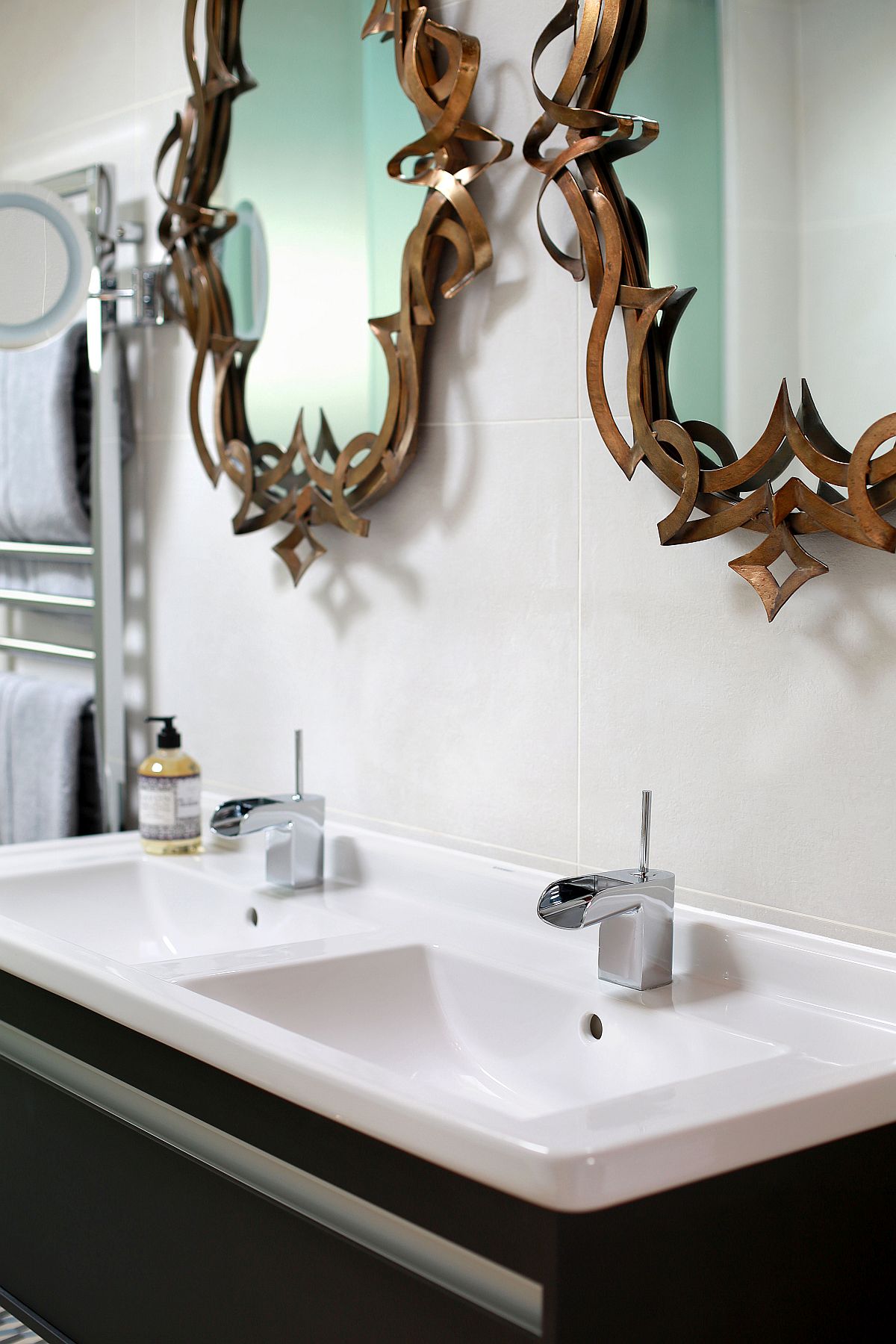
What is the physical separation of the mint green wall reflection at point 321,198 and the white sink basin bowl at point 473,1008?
1.62ft

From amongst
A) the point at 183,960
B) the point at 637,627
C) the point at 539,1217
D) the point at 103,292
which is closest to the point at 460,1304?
the point at 539,1217

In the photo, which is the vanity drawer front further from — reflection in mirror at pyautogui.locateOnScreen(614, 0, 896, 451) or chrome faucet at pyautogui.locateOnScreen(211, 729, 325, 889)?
reflection in mirror at pyautogui.locateOnScreen(614, 0, 896, 451)

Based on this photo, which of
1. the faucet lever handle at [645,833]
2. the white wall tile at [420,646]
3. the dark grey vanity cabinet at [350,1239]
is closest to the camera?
the dark grey vanity cabinet at [350,1239]

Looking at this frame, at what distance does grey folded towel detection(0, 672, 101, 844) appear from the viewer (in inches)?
74.8

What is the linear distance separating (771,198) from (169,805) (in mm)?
911

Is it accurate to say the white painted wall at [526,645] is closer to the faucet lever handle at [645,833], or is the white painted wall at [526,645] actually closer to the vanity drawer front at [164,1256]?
the faucet lever handle at [645,833]

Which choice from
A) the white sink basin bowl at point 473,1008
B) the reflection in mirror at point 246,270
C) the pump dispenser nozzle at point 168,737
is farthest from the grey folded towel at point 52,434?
the white sink basin bowl at point 473,1008

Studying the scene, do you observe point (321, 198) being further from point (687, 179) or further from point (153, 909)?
point (153, 909)

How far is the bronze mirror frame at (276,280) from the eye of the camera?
4.32ft

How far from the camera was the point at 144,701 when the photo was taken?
1904 mm

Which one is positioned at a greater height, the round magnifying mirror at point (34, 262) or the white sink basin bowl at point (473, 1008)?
the round magnifying mirror at point (34, 262)

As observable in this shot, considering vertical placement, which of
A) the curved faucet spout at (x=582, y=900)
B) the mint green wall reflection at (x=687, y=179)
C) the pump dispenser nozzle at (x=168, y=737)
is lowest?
the curved faucet spout at (x=582, y=900)

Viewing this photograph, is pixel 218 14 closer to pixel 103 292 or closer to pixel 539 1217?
pixel 103 292

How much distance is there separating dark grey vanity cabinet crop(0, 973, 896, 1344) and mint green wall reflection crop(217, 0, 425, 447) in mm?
720
